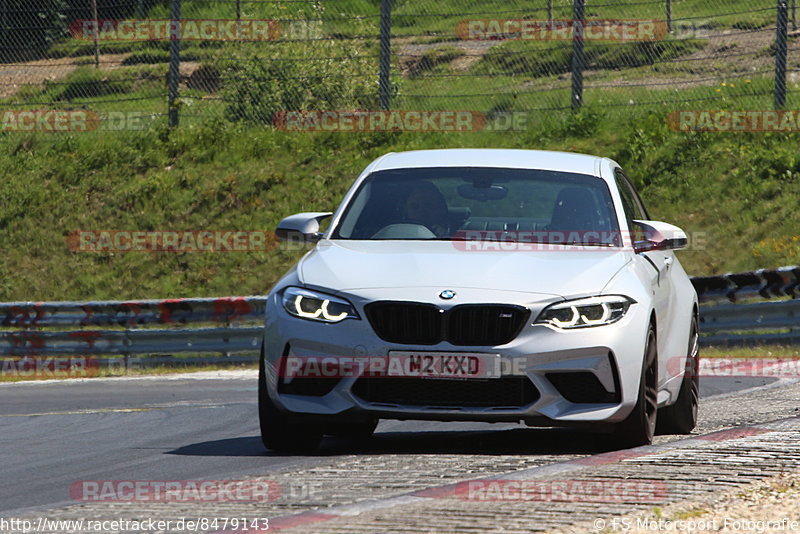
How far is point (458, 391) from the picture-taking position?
639cm

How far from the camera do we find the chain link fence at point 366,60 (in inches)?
855

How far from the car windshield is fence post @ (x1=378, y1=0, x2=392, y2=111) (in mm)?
13920

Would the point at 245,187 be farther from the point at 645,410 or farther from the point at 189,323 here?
the point at 645,410

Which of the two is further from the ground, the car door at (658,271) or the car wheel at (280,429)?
the car door at (658,271)

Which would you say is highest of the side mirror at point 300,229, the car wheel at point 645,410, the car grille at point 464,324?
the side mirror at point 300,229

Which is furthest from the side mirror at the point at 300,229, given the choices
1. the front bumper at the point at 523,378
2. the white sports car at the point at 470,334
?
the front bumper at the point at 523,378

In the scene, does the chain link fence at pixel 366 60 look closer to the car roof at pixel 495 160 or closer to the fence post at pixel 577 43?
the fence post at pixel 577 43

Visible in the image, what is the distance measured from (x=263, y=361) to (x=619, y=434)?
6.13 ft

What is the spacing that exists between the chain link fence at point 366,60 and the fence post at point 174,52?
26mm

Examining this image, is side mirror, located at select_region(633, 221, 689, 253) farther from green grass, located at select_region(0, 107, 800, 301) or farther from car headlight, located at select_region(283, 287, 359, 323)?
green grass, located at select_region(0, 107, 800, 301)

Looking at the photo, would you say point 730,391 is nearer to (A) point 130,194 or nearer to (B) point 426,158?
(B) point 426,158

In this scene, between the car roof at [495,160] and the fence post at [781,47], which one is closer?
the car roof at [495,160]

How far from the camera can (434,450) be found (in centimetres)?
704

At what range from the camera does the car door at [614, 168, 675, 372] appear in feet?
23.5
